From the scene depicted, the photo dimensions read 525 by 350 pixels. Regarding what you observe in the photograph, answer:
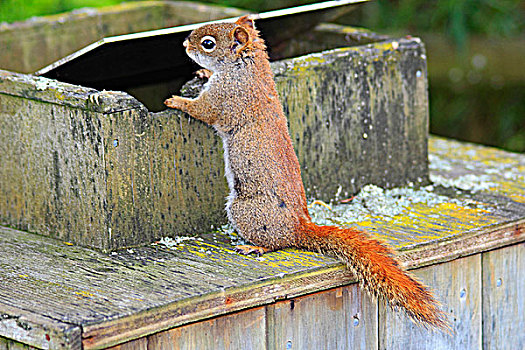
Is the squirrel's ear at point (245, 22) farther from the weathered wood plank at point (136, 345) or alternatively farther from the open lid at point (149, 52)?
the weathered wood plank at point (136, 345)

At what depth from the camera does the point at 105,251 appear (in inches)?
86.2

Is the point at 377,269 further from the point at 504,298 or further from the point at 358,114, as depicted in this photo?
the point at 358,114

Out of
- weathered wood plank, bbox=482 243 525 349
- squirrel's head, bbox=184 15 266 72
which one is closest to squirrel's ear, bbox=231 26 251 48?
squirrel's head, bbox=184 15 266 72

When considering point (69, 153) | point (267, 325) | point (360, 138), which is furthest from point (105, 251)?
point (360, 138)

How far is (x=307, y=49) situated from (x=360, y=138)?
0.58 metres

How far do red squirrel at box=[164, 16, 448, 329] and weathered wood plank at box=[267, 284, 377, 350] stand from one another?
12 centimetres

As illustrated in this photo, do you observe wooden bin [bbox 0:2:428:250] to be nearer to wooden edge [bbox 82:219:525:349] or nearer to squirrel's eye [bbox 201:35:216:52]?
squirrel's eye [bbox 201:35:216:52]

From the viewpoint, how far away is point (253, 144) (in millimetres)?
2203

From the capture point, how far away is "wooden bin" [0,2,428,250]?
2.18 metres

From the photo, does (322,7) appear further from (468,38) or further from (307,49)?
(468,38)

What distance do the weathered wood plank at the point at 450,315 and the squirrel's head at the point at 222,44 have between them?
70 cm

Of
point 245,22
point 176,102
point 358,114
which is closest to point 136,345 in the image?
point 176,102

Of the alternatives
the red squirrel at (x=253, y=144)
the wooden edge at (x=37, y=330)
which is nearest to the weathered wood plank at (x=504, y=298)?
the red squirrel at (x=253, y=144)

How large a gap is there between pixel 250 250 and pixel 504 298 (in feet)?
2.47
